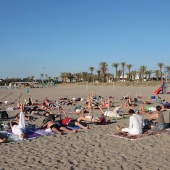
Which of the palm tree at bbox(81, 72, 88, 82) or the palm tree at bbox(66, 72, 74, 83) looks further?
the palm tree at bbox(66, 72, 74, 83)

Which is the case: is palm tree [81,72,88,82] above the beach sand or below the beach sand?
above

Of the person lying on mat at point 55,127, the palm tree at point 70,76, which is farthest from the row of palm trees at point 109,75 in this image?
the person lying on mat at point 55,127

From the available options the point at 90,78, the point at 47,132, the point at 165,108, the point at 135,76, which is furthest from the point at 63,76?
the point at 47,132

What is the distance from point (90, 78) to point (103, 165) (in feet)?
258

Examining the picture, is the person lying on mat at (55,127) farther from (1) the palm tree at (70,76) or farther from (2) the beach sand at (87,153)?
(1) the palm tree at (70,76)

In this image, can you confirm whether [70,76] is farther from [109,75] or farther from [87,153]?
[87,153]

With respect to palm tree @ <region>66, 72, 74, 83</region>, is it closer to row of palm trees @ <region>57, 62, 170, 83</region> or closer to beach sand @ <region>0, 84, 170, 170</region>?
row of palm trees @ <region>57, 62, 170, 83</region>

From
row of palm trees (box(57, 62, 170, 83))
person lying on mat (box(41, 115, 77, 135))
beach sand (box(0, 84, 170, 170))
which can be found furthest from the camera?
row of palm trees (box(57, 62, 170, 83))

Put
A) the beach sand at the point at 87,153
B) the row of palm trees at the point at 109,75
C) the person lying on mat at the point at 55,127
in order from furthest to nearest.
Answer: the row of palm trees at the point at 109,75 < the person lying on mat at the point at 55,127 < the beach sand at the point at 87,153

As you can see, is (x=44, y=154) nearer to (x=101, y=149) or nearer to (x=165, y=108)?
(x=101, y=149)

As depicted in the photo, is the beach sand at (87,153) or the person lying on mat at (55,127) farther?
the person lying on mat at (55,127)

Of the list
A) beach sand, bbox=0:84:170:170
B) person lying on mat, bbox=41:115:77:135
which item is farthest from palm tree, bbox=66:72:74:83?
beach sand, bbox=0:84:170:170

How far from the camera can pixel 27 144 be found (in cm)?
695

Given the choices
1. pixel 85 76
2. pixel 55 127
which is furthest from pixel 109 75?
pixel 55 127
